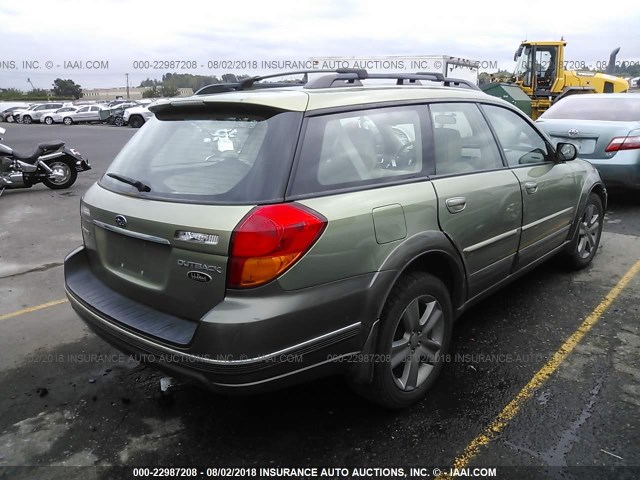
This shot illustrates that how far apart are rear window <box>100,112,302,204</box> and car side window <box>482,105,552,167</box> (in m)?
1.86

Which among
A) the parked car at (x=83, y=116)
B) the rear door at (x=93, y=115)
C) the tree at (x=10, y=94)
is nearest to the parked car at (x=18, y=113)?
the parked car at (x=83, y=116)

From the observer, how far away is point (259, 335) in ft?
6.93

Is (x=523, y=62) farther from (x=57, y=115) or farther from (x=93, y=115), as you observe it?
(x=57, y=115)

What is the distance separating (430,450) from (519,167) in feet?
6.93

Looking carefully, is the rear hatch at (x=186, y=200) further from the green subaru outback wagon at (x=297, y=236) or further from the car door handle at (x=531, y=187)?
the car door handle at (x=531, y=187)

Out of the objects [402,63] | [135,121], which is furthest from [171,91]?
[402,63]

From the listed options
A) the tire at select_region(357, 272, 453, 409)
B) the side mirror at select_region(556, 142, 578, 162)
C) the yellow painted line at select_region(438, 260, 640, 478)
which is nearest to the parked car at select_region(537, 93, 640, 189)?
the side mirror at select_region(556, 142, 578, 162)

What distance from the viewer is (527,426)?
2.66 m

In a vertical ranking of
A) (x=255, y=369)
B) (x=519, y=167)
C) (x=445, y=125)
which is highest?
(x=445, y=125)

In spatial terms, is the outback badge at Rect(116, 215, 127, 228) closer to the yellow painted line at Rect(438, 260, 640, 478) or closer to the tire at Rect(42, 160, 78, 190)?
the yellow painted line at Rect(438, 260, 640, 478)

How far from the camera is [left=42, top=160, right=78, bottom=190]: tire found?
957 cm

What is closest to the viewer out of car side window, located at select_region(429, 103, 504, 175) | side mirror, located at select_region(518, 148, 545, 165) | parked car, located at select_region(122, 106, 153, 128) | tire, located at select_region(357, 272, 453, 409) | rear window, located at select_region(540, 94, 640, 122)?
tire, located at select_region(357, 272, 453, 409)

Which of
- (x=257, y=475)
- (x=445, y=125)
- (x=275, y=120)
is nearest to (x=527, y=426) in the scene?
(x=257, y=475)

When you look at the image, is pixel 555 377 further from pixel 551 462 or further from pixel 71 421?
pixel 71 421
